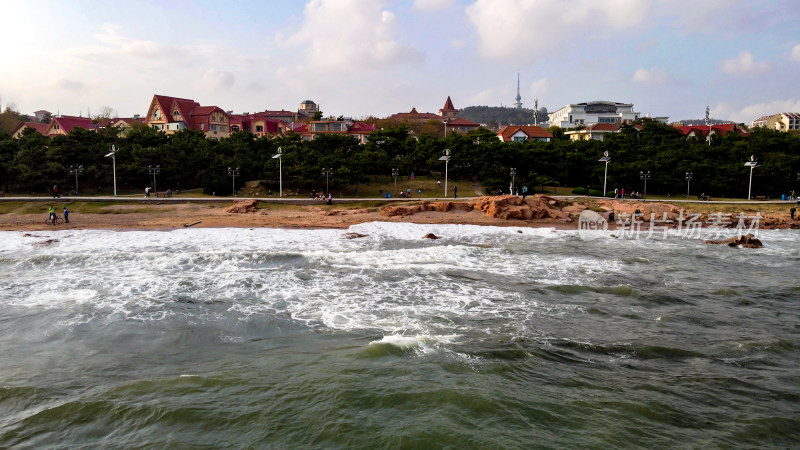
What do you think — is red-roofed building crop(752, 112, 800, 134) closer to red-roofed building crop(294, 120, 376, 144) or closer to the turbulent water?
red-roofed building crop(294, 120, 376, 144)

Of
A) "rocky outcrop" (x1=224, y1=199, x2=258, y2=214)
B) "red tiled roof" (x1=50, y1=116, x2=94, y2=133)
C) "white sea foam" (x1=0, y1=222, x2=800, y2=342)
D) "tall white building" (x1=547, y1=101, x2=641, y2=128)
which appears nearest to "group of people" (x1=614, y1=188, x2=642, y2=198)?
"white sea foam" (x1=0, y1=222, x2=800, y2=342)

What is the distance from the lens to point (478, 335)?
1345 centimetres

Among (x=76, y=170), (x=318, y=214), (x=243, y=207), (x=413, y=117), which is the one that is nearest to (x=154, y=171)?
(x=76, y=170)

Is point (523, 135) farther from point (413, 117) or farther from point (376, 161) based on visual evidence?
point (413, 117)

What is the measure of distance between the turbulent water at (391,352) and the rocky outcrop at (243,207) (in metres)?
14.1

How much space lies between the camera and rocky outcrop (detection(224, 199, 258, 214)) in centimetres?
3711

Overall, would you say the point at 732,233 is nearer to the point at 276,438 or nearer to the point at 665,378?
the point at 665,378

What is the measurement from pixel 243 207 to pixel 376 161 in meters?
16.7

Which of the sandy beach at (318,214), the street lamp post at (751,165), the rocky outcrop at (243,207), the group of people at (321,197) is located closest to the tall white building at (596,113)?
the street lamp post at (751,165)

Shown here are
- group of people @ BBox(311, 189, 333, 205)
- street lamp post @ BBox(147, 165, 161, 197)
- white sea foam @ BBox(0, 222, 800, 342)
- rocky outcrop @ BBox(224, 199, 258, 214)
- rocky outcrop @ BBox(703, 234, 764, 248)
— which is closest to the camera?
white sea foam @ BBox(0, 222, 800, 342)

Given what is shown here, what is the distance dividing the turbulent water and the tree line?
83.8 ft

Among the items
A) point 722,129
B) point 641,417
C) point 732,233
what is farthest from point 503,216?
point 722,129

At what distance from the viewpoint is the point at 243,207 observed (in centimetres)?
3750

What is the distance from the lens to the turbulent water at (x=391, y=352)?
9227mm
